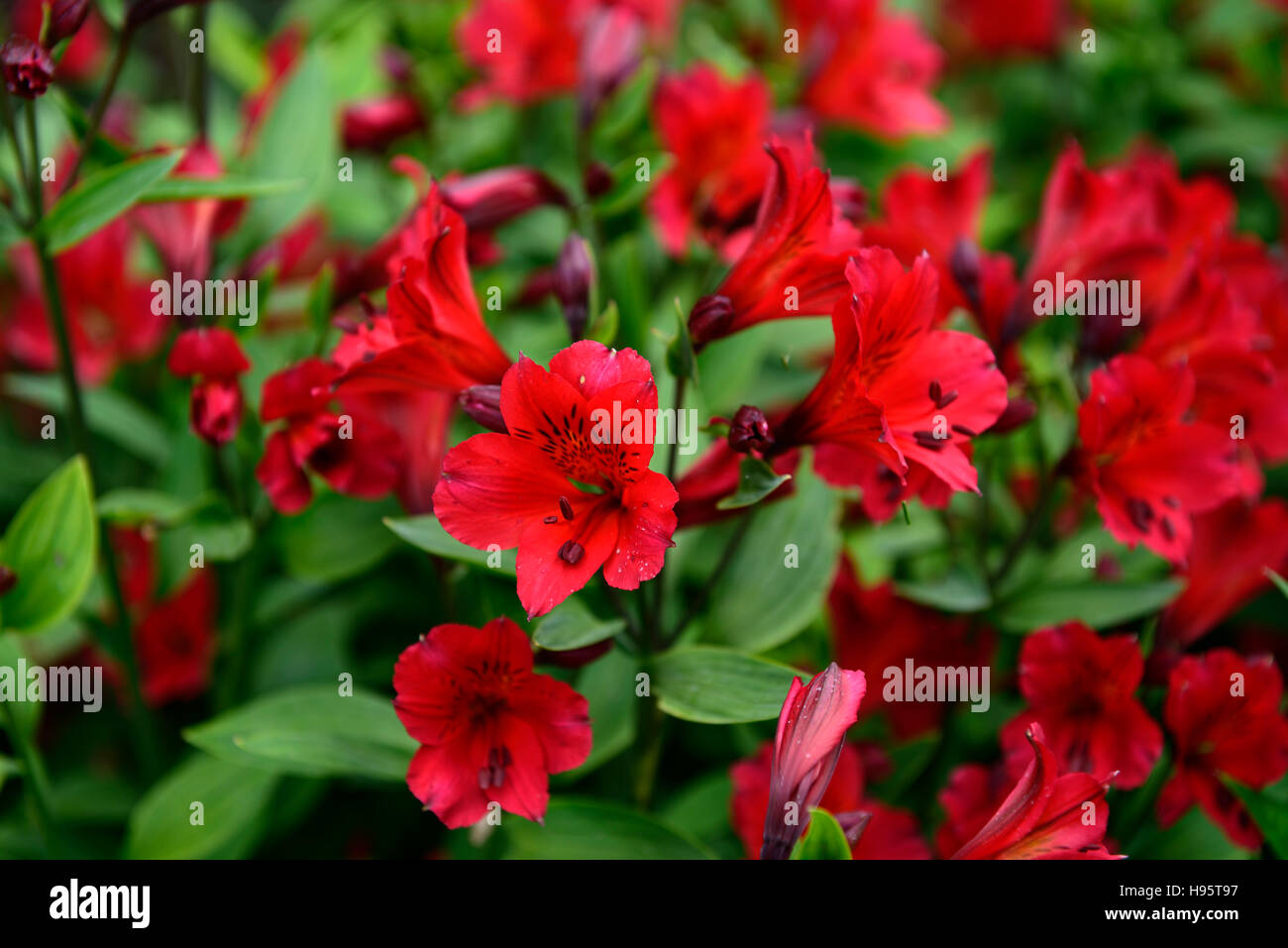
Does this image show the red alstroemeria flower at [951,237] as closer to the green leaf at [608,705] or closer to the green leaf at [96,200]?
the green leaf at [608,705]

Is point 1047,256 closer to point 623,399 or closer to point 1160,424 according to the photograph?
point 1160,424

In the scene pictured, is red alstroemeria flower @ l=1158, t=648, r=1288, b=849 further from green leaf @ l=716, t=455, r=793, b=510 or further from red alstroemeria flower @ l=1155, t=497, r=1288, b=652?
green leaf @ l=716, t=455, r=793, b=510

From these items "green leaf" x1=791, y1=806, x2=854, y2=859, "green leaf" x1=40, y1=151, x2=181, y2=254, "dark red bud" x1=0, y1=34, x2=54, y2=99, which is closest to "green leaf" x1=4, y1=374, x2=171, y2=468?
"green leaf" x1=40, y1=151, x2=181, y2=254

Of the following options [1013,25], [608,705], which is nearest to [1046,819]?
[608,705]

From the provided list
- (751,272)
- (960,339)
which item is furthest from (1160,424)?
(751,272)

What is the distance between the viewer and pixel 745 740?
1.25 meters

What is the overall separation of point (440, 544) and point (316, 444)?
17 cm

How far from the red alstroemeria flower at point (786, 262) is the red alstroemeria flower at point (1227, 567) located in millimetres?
555

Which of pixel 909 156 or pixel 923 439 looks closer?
pixel 923 439

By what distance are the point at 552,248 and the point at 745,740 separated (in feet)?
2.64

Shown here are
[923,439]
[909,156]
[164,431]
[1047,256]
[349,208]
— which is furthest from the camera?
[909,156]

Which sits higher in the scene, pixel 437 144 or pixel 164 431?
pixel 437 144

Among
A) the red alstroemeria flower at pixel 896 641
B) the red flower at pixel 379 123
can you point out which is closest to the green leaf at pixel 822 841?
the red alstroemeria flower at pixel 896 641

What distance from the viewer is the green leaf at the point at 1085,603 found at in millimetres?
1136
